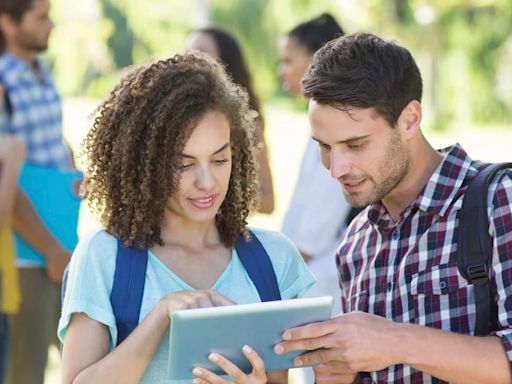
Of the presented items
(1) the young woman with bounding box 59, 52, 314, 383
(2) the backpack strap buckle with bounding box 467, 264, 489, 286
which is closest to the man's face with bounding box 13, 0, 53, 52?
(1) the young woman with bounding box 59, 52, 314, 383

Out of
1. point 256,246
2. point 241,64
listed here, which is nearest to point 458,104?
point 241,64

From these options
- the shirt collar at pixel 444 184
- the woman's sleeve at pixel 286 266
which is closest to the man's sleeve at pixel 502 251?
the shirt collar at pixel 444 184

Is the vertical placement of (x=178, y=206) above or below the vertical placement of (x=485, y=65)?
below

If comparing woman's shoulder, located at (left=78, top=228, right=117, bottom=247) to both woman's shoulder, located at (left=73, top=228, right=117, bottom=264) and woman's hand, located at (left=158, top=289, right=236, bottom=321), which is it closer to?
woman's shoulder, located at (left=73, top=228, right=117, bottom=264)

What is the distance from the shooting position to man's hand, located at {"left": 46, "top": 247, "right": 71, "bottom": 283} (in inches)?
169

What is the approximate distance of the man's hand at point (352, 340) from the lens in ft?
6.99

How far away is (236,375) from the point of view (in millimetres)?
2137

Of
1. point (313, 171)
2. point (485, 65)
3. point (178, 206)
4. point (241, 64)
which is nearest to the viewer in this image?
point (178, 206)

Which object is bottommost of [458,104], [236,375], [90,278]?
[236,375]

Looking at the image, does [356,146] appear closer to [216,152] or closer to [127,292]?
[216,152]

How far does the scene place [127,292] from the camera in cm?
227

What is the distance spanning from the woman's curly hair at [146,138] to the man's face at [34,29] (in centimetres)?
233

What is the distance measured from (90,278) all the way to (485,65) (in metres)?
24.5

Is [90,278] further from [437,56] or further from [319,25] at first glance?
[437,56]
